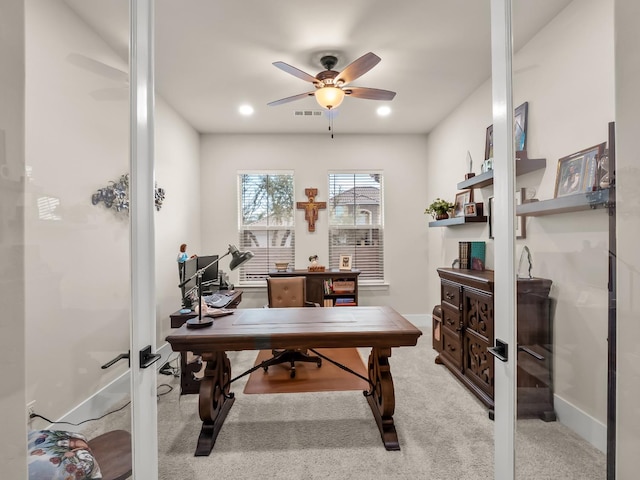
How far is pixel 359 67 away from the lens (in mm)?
2291

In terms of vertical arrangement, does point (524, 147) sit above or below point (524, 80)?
below

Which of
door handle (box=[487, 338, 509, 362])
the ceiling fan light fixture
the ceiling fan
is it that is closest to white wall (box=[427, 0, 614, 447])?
door handle (box=[487, 338, 509, 362])

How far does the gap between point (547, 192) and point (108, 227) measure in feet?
5.96

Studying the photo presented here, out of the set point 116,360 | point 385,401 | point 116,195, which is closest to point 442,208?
point 385,401

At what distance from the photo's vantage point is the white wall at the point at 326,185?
474 cm

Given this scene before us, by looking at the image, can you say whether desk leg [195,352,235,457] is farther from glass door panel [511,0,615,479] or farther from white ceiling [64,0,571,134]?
white ceiling [64,0,571,134]

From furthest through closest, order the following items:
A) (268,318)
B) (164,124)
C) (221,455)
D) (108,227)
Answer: (164,124) < (268,318) < (221,455) < (108,227)

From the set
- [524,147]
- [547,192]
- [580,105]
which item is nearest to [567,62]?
[580,105]

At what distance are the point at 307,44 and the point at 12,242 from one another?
2580mm

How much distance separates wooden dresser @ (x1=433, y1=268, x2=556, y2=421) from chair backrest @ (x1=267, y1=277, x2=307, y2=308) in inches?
67.1

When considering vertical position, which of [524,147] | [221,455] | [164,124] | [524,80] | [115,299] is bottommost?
[221,455]

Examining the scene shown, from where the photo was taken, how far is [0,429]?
0.63 m

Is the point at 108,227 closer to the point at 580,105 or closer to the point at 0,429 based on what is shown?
the point at 0,429

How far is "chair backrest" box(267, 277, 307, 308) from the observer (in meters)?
3.66
